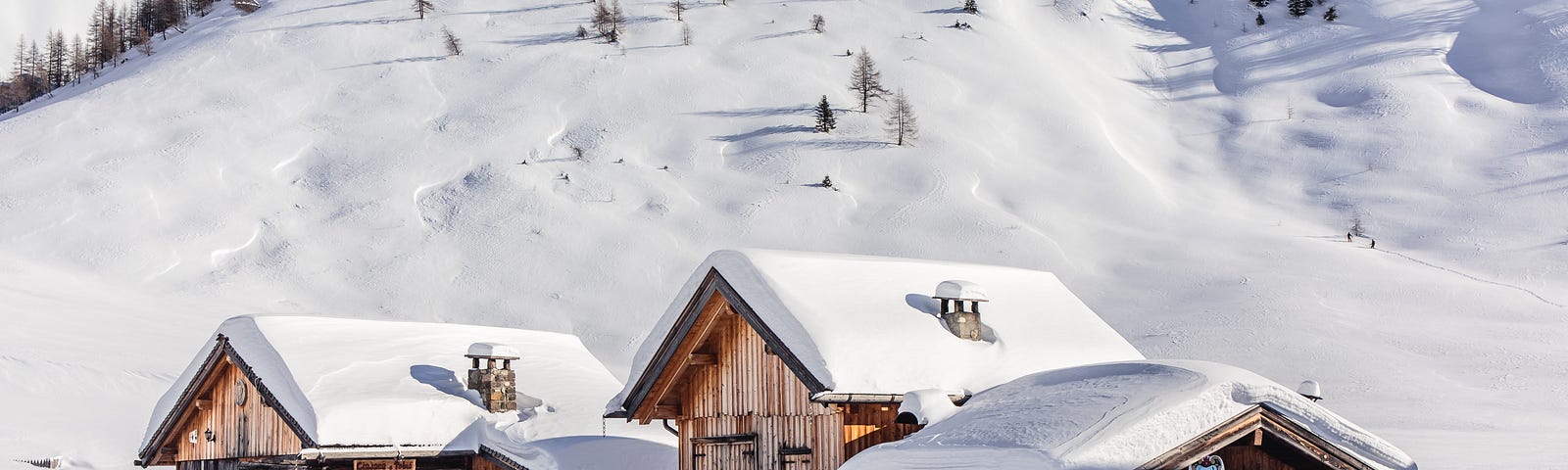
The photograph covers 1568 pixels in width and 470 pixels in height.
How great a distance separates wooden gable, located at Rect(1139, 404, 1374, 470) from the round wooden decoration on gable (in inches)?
564

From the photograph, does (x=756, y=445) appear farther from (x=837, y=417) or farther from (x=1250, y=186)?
(x=1250, y=186)

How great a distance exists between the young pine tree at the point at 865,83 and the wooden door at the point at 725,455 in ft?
125

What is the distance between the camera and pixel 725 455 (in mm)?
14859

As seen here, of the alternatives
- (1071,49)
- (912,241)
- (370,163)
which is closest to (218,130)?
(370,163)

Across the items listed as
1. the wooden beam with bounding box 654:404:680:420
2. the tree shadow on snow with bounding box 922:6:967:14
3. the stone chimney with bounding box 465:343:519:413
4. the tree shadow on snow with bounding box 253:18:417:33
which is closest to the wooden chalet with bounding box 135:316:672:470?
the stone chimney with bounding box 465:343:519:413

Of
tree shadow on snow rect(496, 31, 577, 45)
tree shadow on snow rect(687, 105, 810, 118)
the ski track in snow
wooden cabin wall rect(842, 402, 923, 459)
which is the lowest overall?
wooden cabin wall rect(842, 402, 923, 459)

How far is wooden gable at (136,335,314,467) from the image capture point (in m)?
18.0

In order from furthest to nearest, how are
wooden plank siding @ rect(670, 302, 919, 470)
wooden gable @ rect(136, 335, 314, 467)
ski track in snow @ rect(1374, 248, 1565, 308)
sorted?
ski track in snow @ rect(1374, 248, 1565, 308) < wooden gable @ rect(136, 335, 314, 467) < wooden plank siding @ rect(670, 302, 919, 470)

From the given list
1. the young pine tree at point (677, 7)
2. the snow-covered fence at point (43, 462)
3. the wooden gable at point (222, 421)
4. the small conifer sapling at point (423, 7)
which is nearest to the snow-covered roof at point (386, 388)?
the wooden gable at point (222, 421)

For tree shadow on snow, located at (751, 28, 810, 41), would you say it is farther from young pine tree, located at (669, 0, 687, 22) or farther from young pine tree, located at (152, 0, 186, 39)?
young pine tree, located at (152, 0, 186, 39)

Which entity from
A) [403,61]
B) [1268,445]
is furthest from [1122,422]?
[403,61]

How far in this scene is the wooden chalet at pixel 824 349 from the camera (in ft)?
41.2

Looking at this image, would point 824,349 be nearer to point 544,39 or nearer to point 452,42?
point 452,42

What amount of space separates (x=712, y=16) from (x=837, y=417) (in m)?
51.8
